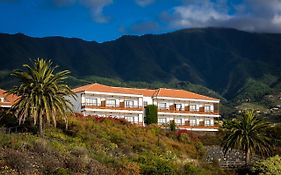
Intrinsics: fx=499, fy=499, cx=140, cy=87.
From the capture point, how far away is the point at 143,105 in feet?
261

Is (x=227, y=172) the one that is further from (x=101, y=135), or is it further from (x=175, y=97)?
(x=175, y=97)

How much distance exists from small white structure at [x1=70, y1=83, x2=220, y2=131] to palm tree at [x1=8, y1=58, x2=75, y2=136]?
78.0 ft

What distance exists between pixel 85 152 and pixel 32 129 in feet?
49.2

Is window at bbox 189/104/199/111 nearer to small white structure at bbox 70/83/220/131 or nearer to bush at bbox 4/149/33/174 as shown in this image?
small white structure at bbox 70/83/220/131

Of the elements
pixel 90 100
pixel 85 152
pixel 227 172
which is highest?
pixel 90 100

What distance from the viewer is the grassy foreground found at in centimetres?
2883

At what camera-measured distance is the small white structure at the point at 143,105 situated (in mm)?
72875

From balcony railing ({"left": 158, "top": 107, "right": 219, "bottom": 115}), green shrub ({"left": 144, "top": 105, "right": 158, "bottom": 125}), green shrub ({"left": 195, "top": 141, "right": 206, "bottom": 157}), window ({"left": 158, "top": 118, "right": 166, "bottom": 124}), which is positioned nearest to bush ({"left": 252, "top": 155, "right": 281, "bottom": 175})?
green shrub ({"left": 195, "top": 141, "right": 206, "bottom": 157})

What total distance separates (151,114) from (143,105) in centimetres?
227

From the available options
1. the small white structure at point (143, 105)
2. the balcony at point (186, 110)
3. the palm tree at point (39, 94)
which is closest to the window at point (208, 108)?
the small white structure at point (143, 105)

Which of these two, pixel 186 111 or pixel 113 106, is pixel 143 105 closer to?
pixel 113 106

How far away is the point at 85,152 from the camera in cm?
3444

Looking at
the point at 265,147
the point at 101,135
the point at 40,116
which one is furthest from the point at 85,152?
the point at 265,147

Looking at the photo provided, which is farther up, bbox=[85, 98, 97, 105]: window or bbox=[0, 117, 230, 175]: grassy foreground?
bbox=[85, 98, 97, 105]: window
